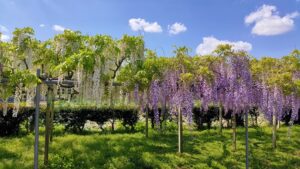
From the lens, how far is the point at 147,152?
10.8m

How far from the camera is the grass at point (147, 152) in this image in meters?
9.90

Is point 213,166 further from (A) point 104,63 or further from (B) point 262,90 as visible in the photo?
(A) point 104,63

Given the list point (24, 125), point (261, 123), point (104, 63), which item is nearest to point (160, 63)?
point (104, 63)

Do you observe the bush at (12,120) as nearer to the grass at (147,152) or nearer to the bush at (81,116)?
the grass at (147,152)

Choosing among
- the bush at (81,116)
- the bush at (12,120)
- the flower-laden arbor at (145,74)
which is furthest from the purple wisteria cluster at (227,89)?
the bush at (12,120)

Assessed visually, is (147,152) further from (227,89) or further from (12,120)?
(12,120)

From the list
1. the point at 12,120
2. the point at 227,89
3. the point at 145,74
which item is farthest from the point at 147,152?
the point at 12,120

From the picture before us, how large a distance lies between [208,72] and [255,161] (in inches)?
132

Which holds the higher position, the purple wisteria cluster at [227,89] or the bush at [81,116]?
the purple wisteria cluster at [227,89]

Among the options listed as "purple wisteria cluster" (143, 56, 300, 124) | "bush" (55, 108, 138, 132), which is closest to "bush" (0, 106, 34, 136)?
"bush" (55, 108, 138, 132)

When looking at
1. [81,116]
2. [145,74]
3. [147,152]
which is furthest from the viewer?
[81,116]

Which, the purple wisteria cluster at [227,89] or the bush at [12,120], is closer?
the purple wisteria cluster at [227,89]

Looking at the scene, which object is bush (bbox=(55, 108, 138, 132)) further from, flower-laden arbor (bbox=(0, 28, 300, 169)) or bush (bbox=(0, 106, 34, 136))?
flower-laden arbor (bbox=(0, 28, 300, 169))

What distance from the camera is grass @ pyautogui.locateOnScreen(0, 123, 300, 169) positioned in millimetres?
9898
